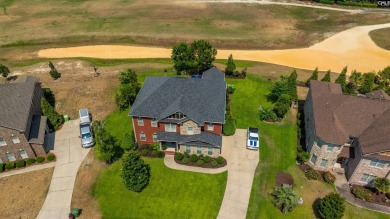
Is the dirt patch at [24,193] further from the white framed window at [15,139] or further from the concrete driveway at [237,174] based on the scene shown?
the concrete driveway at [237,174]

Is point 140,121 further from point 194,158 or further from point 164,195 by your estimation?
point 164,195

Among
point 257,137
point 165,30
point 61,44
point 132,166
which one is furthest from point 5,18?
point 257,137

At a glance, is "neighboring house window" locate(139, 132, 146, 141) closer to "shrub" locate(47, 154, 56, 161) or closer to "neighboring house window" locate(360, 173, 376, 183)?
"shrub" locate(47, 154, 56, 161)

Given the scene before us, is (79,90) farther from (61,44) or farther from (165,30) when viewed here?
(165,30)

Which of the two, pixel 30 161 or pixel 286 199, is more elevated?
pixel 30 161

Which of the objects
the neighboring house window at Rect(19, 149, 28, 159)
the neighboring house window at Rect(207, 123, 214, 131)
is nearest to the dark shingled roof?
the neighboring house window at Rect(207, 123, 214, 131)

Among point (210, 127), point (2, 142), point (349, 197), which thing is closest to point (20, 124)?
point (2, 142)
